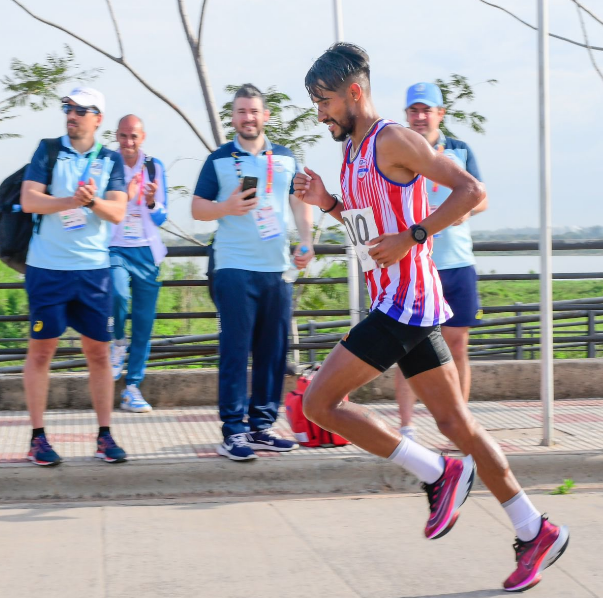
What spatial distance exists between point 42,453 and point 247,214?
71.6 inches

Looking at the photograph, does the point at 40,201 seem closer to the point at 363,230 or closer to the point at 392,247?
the point at 363,230

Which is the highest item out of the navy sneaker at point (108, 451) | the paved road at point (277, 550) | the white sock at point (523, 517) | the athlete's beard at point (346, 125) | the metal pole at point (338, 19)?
the metal pole at point (338, 19)

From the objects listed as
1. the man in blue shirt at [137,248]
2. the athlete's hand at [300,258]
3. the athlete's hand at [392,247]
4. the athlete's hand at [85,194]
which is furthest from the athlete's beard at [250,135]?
the athlete's hand at [392,247]

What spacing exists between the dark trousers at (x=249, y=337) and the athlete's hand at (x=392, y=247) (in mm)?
2116

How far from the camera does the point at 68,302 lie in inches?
223

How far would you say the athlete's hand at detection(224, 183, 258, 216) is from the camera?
19.1 ft

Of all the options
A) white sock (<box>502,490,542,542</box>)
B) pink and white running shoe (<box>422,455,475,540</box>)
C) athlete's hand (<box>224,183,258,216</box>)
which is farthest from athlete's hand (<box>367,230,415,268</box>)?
athlete's hand (<box>224,183,258,216</box>)

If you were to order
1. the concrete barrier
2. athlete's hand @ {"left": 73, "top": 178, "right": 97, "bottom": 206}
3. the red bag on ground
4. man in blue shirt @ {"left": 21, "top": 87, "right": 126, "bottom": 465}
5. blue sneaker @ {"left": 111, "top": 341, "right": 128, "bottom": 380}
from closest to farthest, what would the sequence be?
athlete's hand @ {"left": 73, "top": 178, "right": 97, "bottom": 206} → man in blue shirt @ {"left": 21, "top": 87, "right": 126, "bottom": 465} → the red bag on ground → blue sneaker @ {"left": 111, "top": 341, "right": 128, "bottom": 380} → the concrete barrier

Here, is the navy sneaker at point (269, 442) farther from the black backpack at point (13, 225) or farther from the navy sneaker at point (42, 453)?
the black backpack at point (13, 225)

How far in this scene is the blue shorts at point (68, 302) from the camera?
5.60 meters

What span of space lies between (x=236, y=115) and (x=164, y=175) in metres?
1.48

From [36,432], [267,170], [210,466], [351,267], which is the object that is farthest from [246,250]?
[351,267]

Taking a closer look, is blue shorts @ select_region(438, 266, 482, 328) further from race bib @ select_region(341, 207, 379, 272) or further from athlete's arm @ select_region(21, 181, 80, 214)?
athlete's arm @ select_region(21, 181, 80, 214)

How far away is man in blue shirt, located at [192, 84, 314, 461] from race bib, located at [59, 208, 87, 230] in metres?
0.69
